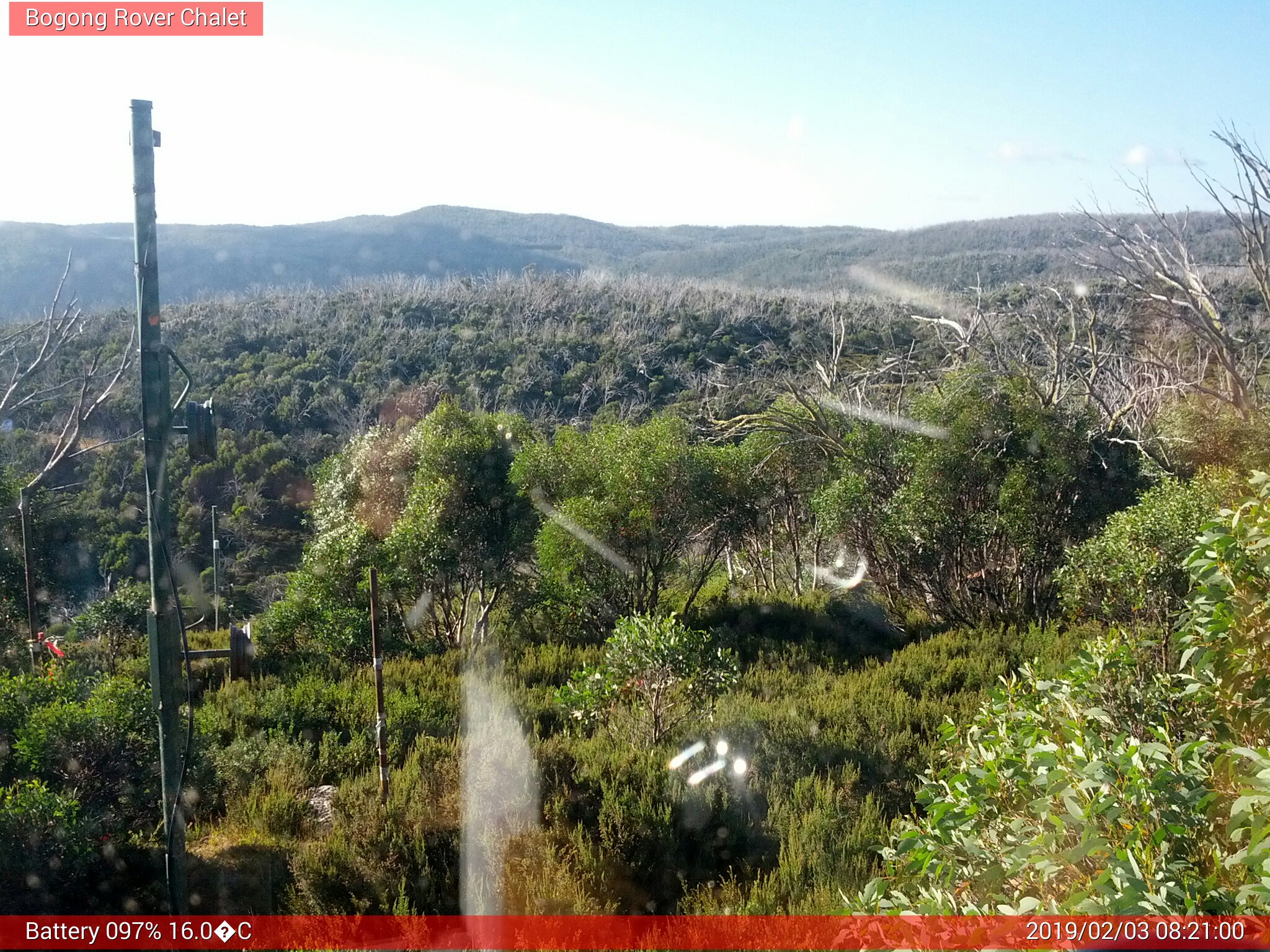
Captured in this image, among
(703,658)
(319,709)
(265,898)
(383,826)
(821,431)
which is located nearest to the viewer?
(265,898)

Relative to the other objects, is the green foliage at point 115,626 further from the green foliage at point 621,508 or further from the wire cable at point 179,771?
the wire cable at point 179,771

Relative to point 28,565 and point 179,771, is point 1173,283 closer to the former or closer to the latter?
point 179,771

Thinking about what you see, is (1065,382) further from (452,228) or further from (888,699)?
(452,228)

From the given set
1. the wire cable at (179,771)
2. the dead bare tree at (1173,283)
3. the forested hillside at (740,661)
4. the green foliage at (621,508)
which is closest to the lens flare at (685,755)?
the forested hillside at (740,661)

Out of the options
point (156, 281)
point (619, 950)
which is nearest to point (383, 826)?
point (619, 950)

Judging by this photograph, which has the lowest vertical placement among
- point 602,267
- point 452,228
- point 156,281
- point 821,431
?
point 821,431

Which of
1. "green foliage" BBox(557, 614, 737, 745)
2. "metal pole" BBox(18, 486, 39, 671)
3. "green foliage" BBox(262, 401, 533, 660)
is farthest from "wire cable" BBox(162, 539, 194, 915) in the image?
"green foliage" BBox(262, 401, 533, 660)

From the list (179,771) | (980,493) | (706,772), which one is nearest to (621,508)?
(980,493)

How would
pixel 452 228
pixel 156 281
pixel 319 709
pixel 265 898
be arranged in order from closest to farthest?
pixel 156 281 < pixel 265 898 < pixel 319 709 < pixel 452 228
